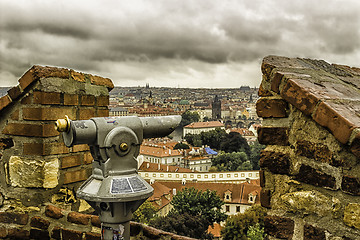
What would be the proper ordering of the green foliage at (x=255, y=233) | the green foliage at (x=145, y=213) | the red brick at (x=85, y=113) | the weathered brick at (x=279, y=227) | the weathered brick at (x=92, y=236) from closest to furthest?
the weathered brick at (x=279, y=227)
the weathered brick at (x=92, y=236)
the red brick at (x=85, y=113)
the green foliage at (x=255, y=233)
the green foliage at (x=145, y=213)

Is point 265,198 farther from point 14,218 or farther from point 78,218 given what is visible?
point 14,218

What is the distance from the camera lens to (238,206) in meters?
33.5

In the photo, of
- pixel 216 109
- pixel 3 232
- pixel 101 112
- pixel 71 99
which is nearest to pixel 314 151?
pixel 71 99

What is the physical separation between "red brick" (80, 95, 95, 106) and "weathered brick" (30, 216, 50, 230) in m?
0.83

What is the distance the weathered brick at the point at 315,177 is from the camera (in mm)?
1332

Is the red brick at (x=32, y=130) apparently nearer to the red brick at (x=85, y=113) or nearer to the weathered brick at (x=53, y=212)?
the red brick at (x=85, y=113)

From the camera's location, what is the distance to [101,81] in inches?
109

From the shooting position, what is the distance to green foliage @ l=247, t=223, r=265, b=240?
20.9 metres

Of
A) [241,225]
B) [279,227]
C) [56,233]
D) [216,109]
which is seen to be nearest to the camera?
[279,227]

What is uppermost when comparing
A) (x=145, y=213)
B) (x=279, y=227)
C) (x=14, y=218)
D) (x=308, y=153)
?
(x=308, y=153)

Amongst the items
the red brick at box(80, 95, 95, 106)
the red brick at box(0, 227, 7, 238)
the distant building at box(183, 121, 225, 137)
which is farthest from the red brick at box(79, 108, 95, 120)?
the distant building at box(183, 121, 225, 137)

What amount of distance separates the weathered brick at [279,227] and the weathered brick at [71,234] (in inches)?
49.8

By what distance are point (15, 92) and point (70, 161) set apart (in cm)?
58

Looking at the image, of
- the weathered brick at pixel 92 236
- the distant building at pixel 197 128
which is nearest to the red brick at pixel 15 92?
the weathered brick at pixel 92 236
